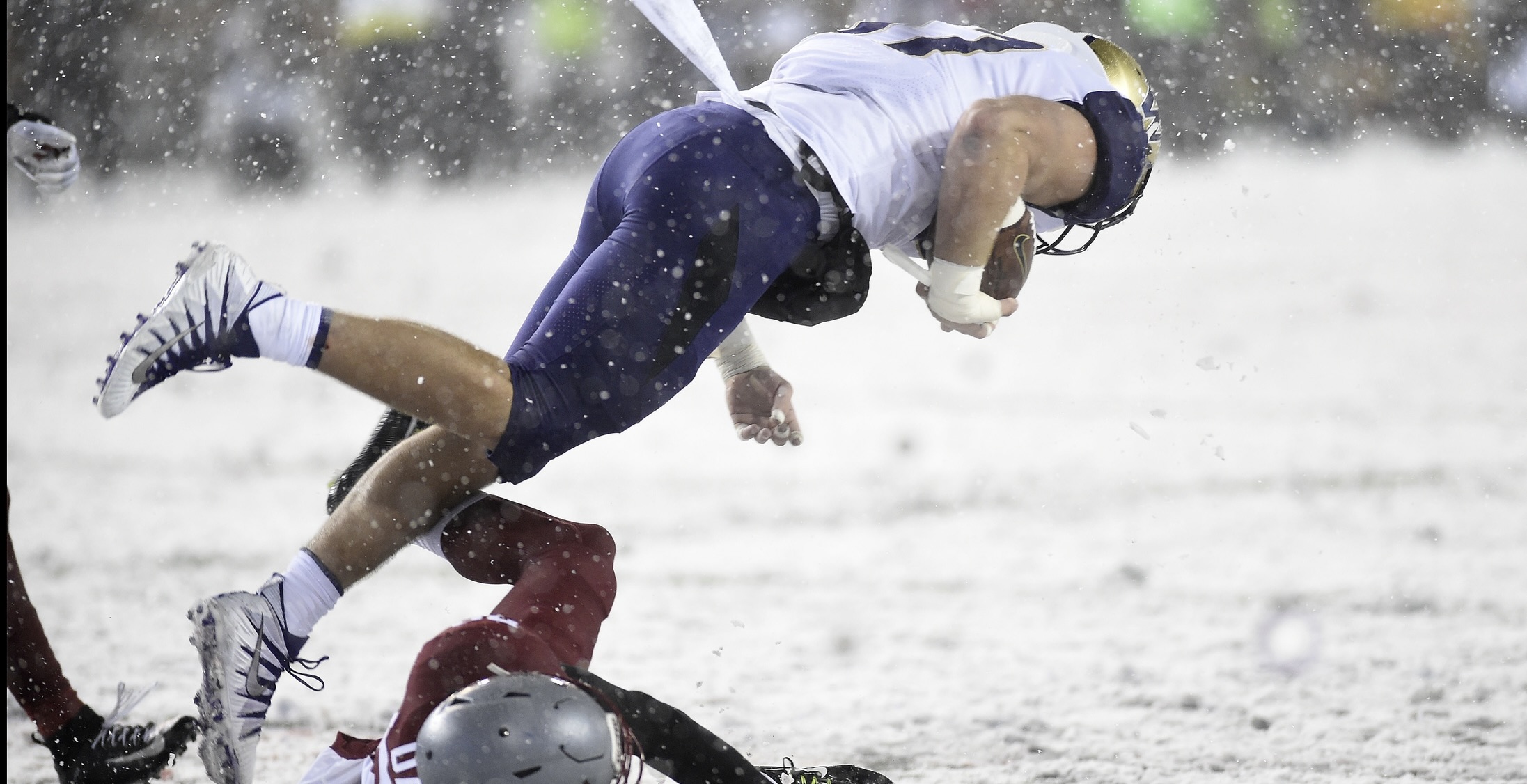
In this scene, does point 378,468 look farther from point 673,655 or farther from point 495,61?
point 495,61

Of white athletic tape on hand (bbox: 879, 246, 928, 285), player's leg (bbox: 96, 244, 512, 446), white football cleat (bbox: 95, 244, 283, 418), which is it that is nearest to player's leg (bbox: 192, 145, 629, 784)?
player's leg (bbox: 96, 244, 512, 446)

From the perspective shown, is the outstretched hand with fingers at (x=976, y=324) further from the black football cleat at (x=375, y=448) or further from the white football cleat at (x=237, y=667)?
the white football cleat at (x=237, y=667)

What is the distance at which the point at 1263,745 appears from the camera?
2523mm

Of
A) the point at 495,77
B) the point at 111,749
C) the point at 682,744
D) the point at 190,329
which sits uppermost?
the point at 495,77

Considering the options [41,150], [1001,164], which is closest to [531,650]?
[1001,164]

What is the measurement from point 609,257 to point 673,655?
1.69 meters

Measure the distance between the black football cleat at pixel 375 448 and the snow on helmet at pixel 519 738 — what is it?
2.59 ft

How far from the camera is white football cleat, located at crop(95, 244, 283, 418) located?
1.59 m

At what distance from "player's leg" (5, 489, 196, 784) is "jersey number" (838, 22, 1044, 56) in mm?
1676

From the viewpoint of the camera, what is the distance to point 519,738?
4.89ft

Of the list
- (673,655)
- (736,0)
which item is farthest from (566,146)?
(673,655)

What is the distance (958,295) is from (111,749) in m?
1.63

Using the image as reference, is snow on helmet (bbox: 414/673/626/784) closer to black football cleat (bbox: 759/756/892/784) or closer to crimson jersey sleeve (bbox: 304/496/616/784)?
crimson jersey sleeve (bbox: 304/496/616/784)

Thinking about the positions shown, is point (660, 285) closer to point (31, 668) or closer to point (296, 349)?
point (296, 349)
